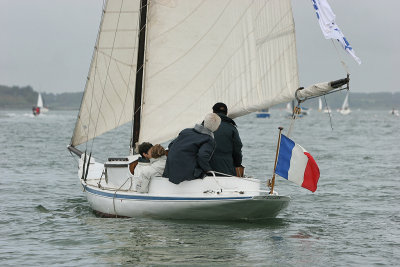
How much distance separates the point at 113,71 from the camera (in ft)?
50.5

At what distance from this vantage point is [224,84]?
14133mm

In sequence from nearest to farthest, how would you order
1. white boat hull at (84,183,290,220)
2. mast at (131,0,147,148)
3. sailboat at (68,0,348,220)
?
1. white boat hull at (84,183,290,220)
2. sailboat at (68,0,348,220)
3. mast at (131,0,147,148)

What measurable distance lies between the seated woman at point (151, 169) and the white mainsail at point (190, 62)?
1687 millimetres

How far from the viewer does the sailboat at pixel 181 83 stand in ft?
40.7

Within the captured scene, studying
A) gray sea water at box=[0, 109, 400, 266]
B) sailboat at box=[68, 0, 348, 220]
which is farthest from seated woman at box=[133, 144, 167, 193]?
gray sea water at box=[0, 109, 400, 266]

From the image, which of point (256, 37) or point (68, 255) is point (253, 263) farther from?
point (256, 37)

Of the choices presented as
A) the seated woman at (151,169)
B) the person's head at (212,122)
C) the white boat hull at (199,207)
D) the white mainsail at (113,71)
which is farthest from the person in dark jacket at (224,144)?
the white mainsail at (113,71)

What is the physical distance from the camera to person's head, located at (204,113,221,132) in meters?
11.9

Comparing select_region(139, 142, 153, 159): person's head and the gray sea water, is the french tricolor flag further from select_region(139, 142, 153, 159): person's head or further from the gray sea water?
select_region(139, 142, 153, 159): person's head

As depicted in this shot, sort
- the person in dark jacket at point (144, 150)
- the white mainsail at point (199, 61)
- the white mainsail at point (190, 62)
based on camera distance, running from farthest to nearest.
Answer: the white mainsail at point (199, 61)
the person in dark jacket at point (144, 150)
the white mainsail at point (190, 62)

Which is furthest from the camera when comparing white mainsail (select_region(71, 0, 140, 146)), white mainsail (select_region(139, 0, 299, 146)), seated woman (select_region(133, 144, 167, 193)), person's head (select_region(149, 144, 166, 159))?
white mainsail (select_region(71, 0, 140, 146))

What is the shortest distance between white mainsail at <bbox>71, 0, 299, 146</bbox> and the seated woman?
169 centimetres

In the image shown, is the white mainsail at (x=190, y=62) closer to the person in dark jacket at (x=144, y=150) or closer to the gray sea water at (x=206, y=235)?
the person in dark jacket at (x=144, y=150)

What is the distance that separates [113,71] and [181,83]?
1.67 m
